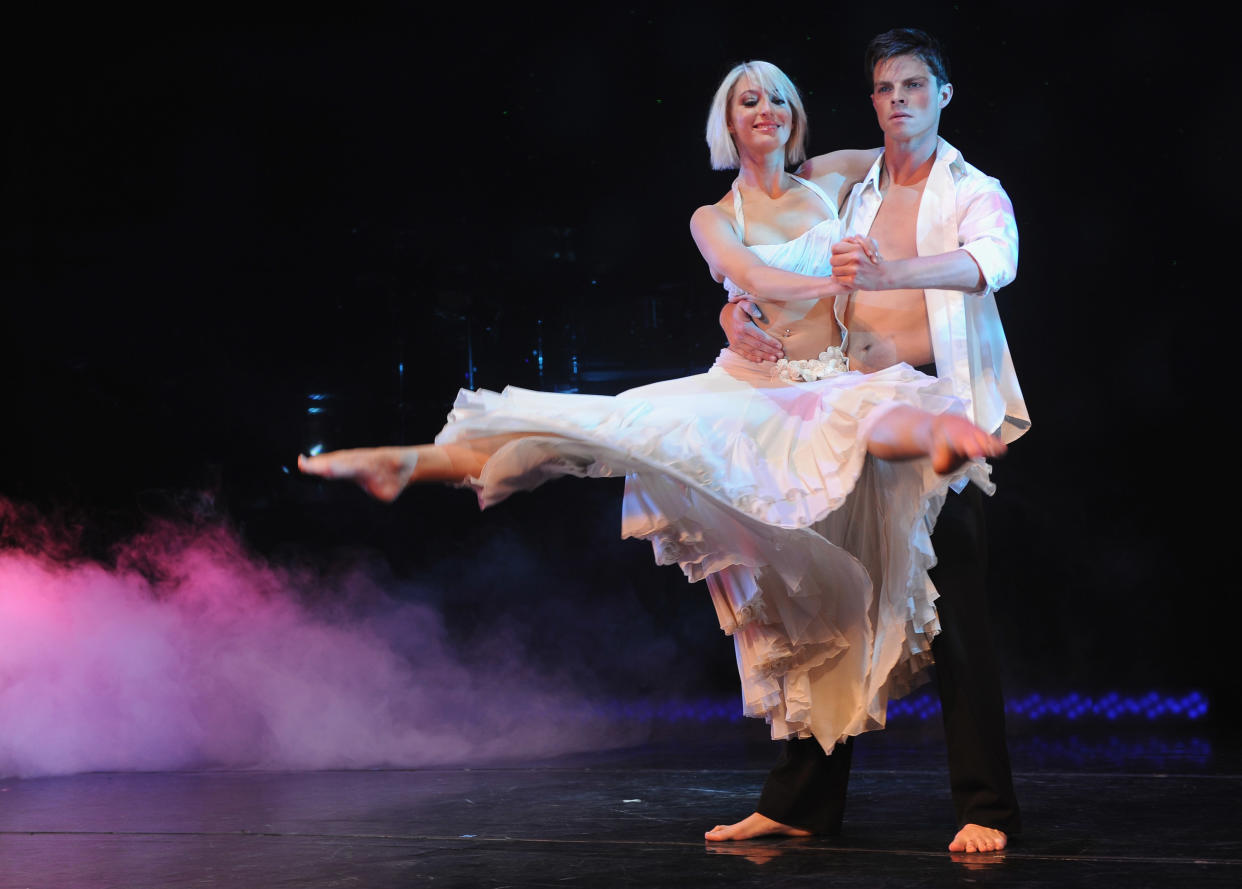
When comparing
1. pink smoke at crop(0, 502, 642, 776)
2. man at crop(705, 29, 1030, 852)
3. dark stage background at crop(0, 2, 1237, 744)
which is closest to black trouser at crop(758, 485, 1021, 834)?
man at crop(705, 29, 1030, 852)

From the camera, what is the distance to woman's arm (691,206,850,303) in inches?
100

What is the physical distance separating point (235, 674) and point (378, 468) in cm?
289

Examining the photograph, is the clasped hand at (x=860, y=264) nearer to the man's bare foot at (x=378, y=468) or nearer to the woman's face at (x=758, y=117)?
the woman's face at (x=758, y=117)

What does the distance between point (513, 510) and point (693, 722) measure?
119 cm

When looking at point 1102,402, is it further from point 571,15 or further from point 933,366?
point 571,15

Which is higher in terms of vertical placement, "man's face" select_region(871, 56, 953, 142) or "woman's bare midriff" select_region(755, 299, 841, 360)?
"man's face" select_region(871, 56, 953, 142)

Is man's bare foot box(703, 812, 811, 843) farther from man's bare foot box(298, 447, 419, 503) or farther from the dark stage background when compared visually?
the dark stage background

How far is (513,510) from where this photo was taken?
220 inches

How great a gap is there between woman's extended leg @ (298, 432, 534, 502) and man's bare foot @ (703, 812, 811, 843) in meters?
0.89

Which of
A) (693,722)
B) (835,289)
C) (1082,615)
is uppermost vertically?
(835,289)

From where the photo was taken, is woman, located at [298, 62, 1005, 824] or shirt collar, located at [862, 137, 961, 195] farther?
shirt collar, located at [862, 137, 961, 195]

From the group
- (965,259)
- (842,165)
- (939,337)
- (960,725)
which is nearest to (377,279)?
(842,165)

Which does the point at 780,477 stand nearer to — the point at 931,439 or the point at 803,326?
the point at 931,439

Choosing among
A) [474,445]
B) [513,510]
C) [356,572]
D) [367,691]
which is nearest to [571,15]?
[513,510]
